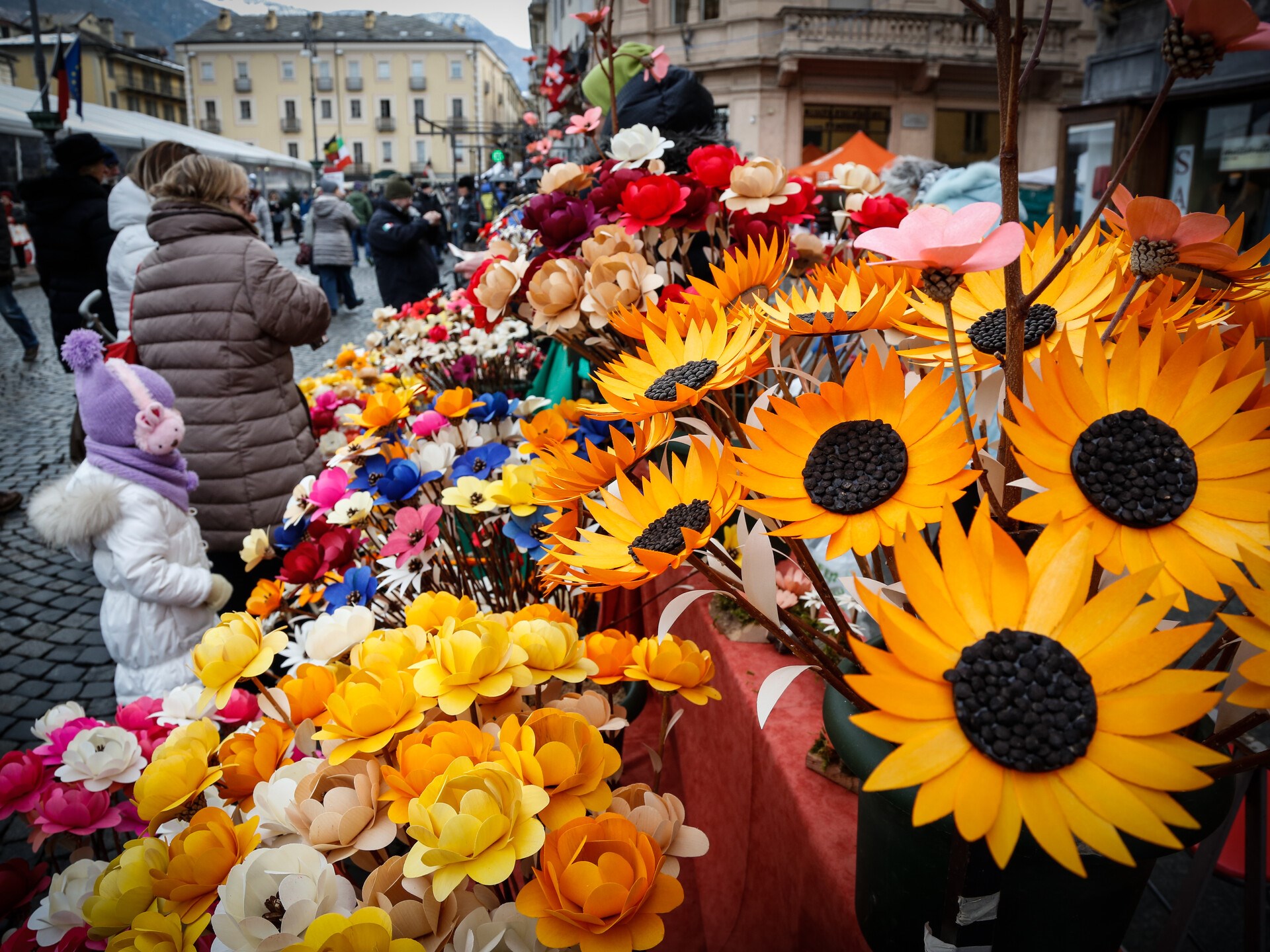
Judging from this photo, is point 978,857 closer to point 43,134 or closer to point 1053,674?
point 1053,674

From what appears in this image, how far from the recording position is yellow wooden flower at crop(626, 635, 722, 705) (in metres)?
0.62

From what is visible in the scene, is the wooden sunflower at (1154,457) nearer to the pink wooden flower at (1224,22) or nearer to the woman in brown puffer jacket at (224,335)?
the pink wooden flower at (1224,22)

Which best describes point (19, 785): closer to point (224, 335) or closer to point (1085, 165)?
point (224, 335)

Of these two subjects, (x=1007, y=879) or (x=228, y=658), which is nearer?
(x=1007, y=879)

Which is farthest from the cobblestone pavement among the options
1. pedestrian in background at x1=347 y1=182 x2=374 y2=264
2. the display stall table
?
pedestrian in background at x1=347 y1=182 x2=374 y2=264

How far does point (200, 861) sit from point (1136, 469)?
649 millimetres

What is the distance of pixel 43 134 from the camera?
8.68 meters

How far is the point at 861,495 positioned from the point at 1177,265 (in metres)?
0.26

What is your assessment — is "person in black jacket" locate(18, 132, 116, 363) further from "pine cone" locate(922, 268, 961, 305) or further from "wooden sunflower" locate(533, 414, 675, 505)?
"pine cone" locate(922, 268, 961, 305)

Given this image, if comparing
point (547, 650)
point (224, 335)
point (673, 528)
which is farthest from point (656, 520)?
point (224, 335)

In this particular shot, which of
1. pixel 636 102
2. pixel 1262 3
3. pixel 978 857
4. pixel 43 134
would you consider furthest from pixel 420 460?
pixel 43 134

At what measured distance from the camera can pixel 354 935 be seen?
1.37 feet

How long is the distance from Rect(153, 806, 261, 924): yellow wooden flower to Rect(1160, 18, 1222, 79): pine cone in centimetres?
76

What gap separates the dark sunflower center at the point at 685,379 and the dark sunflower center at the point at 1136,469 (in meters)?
0.25
